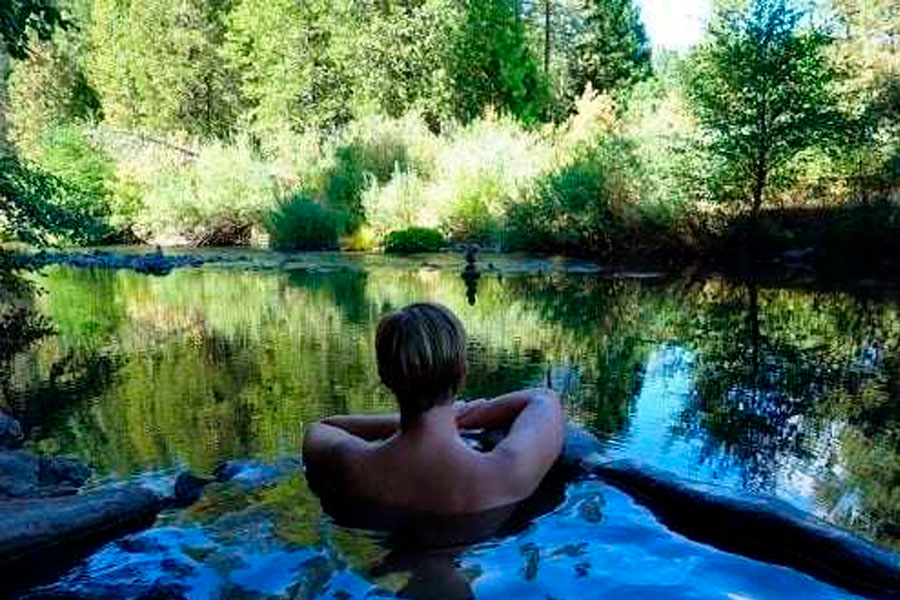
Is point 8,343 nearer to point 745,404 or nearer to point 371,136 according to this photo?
point 745,404

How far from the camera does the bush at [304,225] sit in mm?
23062

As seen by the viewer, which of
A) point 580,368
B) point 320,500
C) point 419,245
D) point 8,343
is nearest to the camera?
point 320,500

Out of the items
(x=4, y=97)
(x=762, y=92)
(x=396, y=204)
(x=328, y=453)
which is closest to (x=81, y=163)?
(x=396, y=204)

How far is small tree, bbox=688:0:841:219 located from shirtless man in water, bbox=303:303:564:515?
15.3m

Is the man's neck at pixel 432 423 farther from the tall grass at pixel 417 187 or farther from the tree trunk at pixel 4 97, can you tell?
the tree trunk at pixel 4 97

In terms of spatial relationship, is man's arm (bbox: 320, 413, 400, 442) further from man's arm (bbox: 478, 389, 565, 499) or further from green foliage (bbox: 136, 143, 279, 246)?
green foliage (bbox: 136, 143, 279, 246)

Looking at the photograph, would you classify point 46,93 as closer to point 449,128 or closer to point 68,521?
point 449,128

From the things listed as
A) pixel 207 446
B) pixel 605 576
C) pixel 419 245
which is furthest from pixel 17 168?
pixel 419 245

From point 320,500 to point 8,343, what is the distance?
746 centimetres

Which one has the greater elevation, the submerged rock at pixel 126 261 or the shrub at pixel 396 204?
the shrub at pixel 396 204

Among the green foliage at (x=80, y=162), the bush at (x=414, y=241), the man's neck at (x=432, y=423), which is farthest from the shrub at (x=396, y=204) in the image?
the man's neck at (x=432, y=423)

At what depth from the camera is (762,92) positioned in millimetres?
17562

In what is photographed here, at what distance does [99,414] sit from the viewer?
6.32 metres

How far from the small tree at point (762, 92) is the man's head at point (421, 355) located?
621 inches
